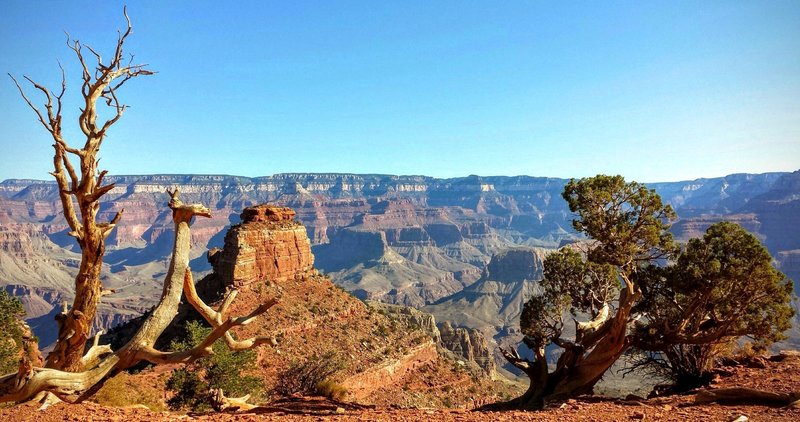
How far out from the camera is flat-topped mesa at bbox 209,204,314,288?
159 feet

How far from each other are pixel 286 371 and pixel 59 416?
90.8ft

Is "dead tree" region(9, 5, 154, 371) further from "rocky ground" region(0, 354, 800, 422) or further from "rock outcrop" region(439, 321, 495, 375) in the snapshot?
"rock outcrop" region(439, 321, 495, 375)

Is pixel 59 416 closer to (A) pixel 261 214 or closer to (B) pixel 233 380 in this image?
(B) pixel 233 380

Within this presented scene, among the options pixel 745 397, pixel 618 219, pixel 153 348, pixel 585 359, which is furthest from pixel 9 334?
pixel 745 397

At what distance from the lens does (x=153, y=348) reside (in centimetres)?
948

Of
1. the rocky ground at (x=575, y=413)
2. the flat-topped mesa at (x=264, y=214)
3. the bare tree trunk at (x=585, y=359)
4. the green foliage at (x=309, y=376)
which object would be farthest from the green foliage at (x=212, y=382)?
the flat-topped mesa at (x=264, y=214)

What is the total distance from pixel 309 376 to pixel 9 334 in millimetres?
20535

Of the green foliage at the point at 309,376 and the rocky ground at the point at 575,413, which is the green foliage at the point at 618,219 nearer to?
the rocky ground at the point at 575,413

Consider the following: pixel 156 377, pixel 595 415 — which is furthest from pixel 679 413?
pixel 156 377

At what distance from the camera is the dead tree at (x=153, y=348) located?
839cm

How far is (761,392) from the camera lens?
46.6 feet

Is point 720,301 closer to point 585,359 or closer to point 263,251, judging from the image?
point 585,359

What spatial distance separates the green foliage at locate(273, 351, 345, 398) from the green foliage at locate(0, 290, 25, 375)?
52.7ft

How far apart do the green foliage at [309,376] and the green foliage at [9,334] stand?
16064mm
